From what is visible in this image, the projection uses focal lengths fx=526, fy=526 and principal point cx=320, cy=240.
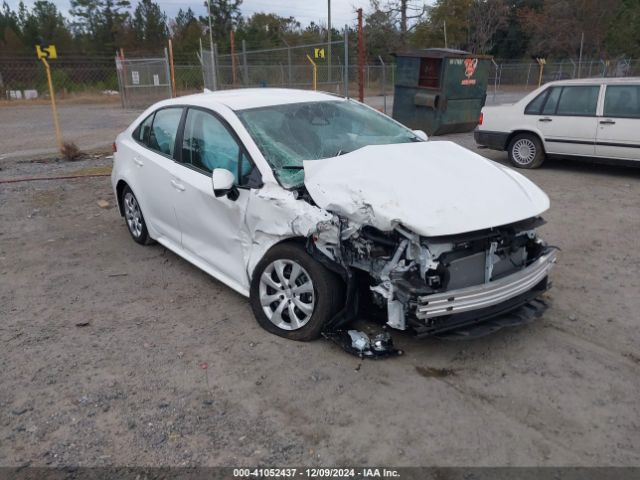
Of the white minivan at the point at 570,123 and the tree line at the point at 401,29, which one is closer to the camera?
the white minivan at the point at 570,123

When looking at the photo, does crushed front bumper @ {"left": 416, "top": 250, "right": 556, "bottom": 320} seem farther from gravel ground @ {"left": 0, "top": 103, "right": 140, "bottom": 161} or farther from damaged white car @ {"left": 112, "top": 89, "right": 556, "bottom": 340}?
gravel ground @ {"left": 0, "top": 103, "right": 140, "bottom": 161}

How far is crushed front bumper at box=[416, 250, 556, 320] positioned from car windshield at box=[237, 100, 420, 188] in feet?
4.08

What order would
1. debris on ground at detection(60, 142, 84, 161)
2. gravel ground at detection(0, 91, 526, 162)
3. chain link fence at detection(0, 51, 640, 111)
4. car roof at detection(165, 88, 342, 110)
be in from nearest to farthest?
1. car roof at detection(165, 88, 342, 110)
2. debris on ground at detection(60, 142, 84, 161)
3. gravel ground at detection(0, 91, 526, 162)
4. chain link fence at detection(0, 51, 640, 111)

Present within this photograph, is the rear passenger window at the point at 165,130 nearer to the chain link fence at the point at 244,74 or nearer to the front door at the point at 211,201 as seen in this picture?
the front door at the point at 211,201

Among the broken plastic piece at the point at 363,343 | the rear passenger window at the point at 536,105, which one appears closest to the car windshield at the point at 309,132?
the broken plastic piece at the point at 363,343

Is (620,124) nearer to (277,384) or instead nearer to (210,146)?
(210,146)

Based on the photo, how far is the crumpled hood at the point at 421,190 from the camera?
10.3 feet

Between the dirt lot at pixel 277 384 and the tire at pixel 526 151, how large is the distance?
13.9ft

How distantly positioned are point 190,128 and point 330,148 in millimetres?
1267

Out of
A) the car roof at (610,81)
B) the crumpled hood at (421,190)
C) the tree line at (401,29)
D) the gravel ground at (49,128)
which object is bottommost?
the gravel ground at (49,128)

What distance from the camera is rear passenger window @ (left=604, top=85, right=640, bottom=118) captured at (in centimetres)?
771

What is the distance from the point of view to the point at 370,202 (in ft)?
10.6

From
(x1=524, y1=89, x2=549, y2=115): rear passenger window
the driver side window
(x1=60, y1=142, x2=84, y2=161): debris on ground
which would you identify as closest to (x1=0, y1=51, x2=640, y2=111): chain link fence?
(x1=524, y1=89, x2=549, y2=115): rear passenger window

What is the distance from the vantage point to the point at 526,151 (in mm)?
9047
